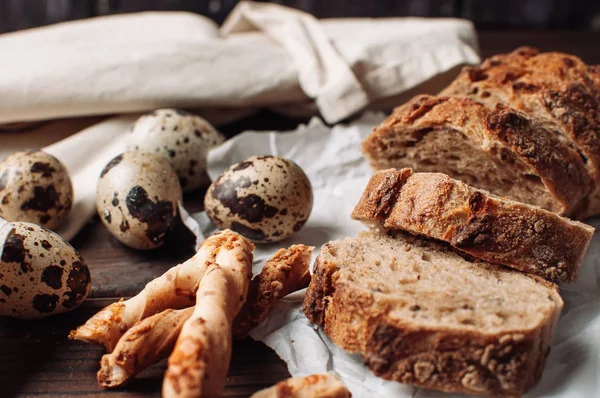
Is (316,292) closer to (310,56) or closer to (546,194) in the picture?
(546,194)

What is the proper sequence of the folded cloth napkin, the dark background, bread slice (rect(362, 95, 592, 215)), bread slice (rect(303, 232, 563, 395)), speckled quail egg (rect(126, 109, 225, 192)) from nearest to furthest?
bread slice (rect(303, 232, 563, 395))
bread slice (rect(362, 95, 592, 215))
speckled quail egg (rect(126, 109, 225, 192))
the folded cloth napkin
the dark background

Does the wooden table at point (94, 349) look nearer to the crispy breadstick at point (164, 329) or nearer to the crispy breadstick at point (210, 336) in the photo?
the crispy breadstick at point (164, 329)

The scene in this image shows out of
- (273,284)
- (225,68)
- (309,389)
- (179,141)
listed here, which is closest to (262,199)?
(273,284)

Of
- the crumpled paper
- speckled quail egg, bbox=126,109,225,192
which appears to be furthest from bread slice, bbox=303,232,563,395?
speckled quail egg, bbox=126,109,225,192

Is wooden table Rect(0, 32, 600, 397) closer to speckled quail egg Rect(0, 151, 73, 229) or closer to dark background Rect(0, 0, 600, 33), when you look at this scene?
speckled quail egg Rect(0, 151, 73, 229)

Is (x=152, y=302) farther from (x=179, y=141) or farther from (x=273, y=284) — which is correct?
(x=179, y=141)

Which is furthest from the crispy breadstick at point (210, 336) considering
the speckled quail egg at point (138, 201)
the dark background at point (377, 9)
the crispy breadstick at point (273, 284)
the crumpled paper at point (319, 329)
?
the dark background at point (377, 9)

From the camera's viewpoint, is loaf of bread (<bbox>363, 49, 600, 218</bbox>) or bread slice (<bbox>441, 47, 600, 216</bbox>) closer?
loaf of bread (<bbox>363, 49, 600, 218</bbox>)

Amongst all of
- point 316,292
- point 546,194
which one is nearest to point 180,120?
point 316,292
